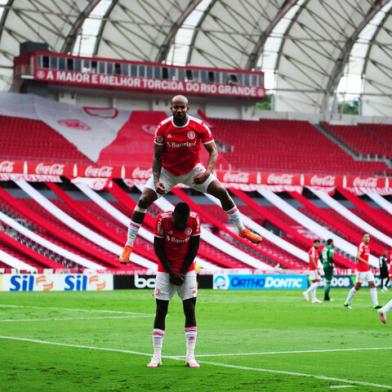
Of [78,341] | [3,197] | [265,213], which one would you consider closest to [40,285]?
[3,197]

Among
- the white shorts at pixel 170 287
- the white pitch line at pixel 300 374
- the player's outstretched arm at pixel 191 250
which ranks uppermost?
the player's outstretched arm at pixel 191 250

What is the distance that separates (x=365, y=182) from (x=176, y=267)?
2286 inches

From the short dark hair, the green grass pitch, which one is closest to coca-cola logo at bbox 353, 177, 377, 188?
the green grass pitch

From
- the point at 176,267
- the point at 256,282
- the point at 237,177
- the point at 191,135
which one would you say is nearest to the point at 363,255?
the point at 191,135

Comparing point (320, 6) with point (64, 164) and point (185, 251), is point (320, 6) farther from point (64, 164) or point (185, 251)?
point (185, 251)

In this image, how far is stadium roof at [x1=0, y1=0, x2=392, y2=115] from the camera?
7062 cm

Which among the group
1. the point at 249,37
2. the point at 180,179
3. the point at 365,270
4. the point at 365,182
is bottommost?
the point at 365,270

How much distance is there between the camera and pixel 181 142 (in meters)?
15.6

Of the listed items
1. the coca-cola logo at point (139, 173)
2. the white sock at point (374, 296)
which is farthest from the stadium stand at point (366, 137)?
the white sock at point (374, 296)

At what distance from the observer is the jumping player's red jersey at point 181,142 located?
51.2 feet

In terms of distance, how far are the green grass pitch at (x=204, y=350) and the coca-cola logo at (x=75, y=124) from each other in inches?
1670

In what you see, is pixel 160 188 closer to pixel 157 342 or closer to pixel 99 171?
pixel 157 342

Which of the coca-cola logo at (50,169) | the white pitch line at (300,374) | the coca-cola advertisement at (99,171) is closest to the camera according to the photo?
the white pitch line at (300,374)

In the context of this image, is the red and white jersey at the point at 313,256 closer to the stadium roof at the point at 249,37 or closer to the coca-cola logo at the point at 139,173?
the coca-cola logo at the point at 139,173
